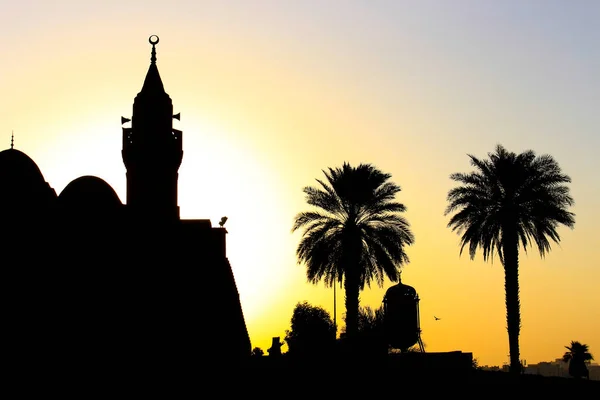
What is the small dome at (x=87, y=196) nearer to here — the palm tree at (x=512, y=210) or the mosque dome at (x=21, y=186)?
the mosque dome at (x=21, y=186)

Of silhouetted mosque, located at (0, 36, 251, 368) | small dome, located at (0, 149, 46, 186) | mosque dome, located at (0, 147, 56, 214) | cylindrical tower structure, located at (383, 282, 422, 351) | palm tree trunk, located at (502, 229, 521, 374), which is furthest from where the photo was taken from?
small dome, located at (0, 149, 46, 186)

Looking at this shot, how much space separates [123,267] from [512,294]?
19203mm

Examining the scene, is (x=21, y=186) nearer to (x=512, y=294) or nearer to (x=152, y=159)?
(x=152, y=159)

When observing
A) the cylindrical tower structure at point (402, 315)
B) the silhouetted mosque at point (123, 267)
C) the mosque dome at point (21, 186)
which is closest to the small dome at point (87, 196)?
the silhouetted mosque at point (123, 267)

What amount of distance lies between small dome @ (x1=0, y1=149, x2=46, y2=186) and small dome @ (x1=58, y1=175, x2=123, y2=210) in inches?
60.0

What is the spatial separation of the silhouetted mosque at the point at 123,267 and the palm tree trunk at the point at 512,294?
43.0ft

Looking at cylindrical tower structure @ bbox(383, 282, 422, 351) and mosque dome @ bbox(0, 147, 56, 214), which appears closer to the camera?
cylindrical tower structure @ bbox(383, 282, 422, 351)

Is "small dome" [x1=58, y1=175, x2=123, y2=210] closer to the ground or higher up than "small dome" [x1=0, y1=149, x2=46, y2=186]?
closer to the ground

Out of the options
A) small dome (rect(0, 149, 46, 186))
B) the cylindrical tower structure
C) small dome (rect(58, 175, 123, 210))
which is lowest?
the cylindrical tower structure

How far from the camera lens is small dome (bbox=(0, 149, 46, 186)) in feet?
159

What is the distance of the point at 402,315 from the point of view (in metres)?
41.9

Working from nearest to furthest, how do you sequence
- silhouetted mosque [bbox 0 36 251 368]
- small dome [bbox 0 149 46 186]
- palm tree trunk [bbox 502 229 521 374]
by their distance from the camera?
palm tree trunk [bbox 502 229 521 374] < silhouetted mosque [bbox 0 36 251 368] < small dome [bbox 0 149 46 186]

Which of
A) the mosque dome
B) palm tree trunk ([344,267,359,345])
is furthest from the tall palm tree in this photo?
the mosque dome

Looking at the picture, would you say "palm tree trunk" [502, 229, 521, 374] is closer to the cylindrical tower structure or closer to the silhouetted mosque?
the cylindrical tower structure
